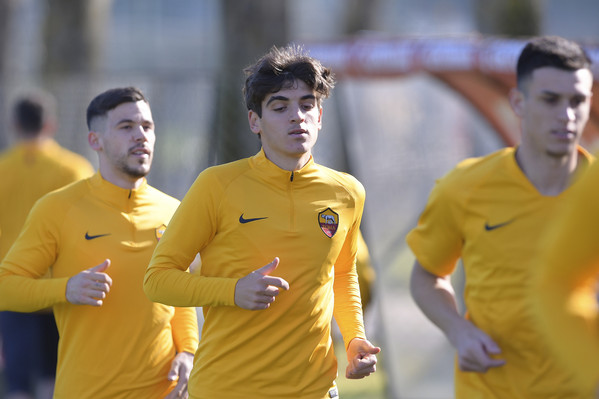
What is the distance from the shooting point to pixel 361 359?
12.8 feet

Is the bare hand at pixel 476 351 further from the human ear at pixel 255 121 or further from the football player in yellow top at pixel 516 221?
the human ear at pixel 255 121

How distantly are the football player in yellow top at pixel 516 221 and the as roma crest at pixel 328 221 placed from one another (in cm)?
45

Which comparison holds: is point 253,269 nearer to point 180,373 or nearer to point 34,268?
point 180,373

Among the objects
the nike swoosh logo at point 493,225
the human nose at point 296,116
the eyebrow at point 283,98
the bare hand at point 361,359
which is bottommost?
the bare hand at point 361,359

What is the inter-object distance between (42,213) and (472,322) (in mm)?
1978

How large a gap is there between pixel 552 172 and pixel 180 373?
181 centimetres

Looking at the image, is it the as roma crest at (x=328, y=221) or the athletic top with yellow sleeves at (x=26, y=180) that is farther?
the athletic top with yellow sleeves at (x=26, y=180)

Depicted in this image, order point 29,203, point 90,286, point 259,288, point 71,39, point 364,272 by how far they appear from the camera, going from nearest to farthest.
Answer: point 259,288 → point 90,286 → point 364,272 → point 29,203 → point 71,39

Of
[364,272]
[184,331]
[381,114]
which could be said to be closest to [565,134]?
[184,331]

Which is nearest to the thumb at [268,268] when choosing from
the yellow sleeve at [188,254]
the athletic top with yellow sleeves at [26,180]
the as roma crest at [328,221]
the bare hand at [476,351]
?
the yellow sleeve at [188,254]

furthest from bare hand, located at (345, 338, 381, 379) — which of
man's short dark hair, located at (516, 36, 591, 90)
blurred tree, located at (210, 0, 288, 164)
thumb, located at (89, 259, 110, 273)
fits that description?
blurred tree, located at (210, 0, 288, 164)

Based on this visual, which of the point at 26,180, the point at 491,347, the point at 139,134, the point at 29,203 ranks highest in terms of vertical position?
the point at 139,134

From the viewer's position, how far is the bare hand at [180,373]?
4371mm

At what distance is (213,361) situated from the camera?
3861 mm
